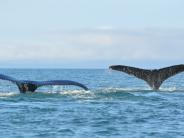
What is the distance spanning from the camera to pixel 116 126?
23.1 metres

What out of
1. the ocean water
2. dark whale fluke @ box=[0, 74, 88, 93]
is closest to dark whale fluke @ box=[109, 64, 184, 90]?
the ocean water

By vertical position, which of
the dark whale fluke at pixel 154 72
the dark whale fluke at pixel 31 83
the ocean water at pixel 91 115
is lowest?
the ocean water at pixel 91 115

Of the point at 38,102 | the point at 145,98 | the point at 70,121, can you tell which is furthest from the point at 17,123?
the point at 145,98

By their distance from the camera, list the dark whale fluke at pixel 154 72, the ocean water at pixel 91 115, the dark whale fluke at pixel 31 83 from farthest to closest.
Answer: the dark whale fluke at pixel 154 72, the dark whale fluke at pixel 31 83, the ocean water at pixel 91 115

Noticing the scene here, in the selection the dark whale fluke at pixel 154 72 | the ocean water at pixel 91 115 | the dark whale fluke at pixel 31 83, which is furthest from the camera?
the dark whale fluke at pixel 154 72

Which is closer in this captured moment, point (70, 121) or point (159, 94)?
point (70, 121)

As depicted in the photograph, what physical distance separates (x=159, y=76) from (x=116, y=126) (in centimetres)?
1303

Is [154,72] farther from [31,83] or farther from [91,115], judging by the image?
[91,115]

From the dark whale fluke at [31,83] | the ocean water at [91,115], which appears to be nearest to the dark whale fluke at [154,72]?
the ocean water at [91,115]

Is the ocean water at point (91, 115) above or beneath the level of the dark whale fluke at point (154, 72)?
beneath

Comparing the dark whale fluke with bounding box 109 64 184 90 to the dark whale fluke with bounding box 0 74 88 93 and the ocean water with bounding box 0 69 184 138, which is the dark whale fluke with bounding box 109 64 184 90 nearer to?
the ocean water with bounding box 0 69 184 138

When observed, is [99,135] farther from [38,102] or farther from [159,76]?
[159,76]

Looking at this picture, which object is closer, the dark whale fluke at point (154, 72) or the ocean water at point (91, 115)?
the ocean water at point (91, 115)

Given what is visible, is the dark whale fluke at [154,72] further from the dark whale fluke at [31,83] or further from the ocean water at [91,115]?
the dark whale fluke at [31,83]
